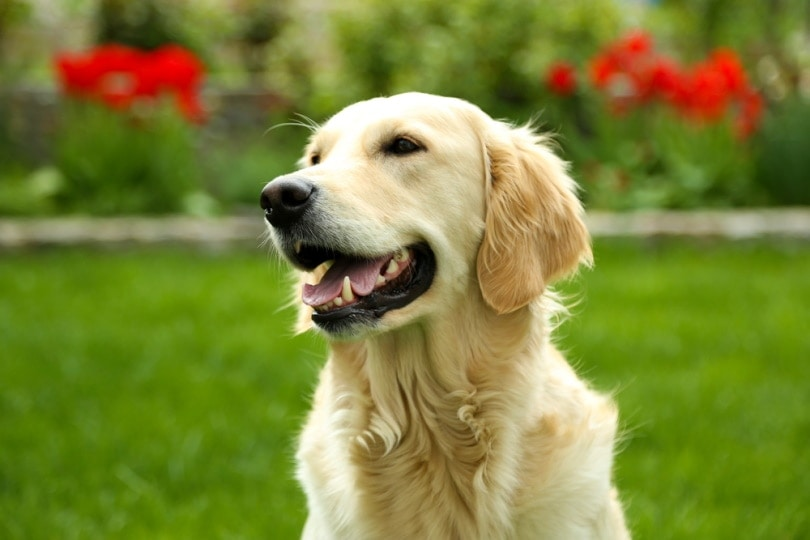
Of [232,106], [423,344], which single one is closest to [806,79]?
→ [232,106]

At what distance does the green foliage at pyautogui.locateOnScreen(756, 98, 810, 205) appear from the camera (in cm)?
798

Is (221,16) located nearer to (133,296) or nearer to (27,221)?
(27,221)

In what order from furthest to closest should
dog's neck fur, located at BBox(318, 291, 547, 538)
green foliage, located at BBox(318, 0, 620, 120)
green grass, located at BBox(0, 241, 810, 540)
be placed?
green foliage, located at BBox(318, 0, 620, 120) < green grass, located at BBox(0, 241, 810, 540) < dog's neck fur, located at BBox(318, 291, 547, 538)

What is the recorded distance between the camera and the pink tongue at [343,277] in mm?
2710

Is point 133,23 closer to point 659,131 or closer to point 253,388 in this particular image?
point 659,131

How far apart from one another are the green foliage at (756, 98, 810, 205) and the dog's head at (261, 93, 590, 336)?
5.57 m

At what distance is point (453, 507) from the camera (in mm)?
2725

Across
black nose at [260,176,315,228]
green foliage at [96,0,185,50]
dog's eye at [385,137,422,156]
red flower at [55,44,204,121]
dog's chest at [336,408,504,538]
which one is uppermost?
dog's eye at [385,137,422,156]

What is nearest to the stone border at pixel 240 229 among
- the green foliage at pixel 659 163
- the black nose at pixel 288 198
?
the green foliage at pixel 659 163

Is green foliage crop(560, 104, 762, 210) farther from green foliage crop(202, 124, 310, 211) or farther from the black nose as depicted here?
the black nose

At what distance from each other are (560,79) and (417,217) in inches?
224

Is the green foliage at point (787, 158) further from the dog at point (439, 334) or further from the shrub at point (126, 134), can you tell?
the dog at point (439, 334)

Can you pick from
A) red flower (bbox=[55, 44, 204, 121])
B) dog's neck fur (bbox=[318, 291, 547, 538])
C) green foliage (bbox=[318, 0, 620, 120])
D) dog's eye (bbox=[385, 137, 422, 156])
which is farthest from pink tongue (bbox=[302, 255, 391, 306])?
green foliage (bbox=[318, 0, 620, 120])

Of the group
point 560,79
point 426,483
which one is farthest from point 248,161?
point 426,483
